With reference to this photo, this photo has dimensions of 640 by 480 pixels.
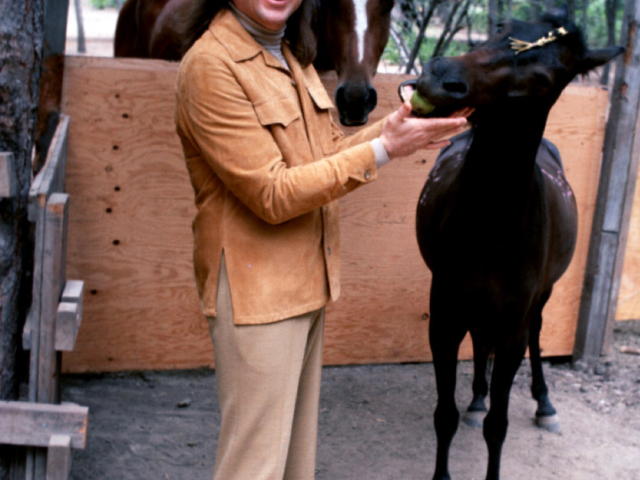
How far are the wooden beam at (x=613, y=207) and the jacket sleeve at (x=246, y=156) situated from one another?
3.18 meters

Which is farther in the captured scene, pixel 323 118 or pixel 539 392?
pixel 539 392

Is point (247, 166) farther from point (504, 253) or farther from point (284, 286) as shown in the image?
point (504, 253)

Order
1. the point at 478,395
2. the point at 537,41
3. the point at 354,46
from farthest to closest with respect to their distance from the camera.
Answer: the point at 478,395
the point at 354,46
the point at 537,41

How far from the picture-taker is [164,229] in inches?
150

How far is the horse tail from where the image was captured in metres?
1.88

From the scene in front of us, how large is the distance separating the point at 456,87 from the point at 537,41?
0.40 m

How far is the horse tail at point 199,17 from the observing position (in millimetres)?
1884

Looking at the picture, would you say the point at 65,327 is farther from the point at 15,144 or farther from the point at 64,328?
the point at 15,144

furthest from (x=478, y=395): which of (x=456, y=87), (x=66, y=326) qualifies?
(x=66, y=326)

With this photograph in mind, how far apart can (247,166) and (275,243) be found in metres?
0.25

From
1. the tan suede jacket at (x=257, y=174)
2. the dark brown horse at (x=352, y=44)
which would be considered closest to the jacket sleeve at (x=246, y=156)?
the tan suede jacket at (x=257, y=174)

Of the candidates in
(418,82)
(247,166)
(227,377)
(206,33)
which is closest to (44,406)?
(227,377)

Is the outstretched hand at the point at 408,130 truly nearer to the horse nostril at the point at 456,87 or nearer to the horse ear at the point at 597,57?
the horse nostril at the point at 456,87

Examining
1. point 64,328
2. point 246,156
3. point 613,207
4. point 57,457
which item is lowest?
point 57,457
